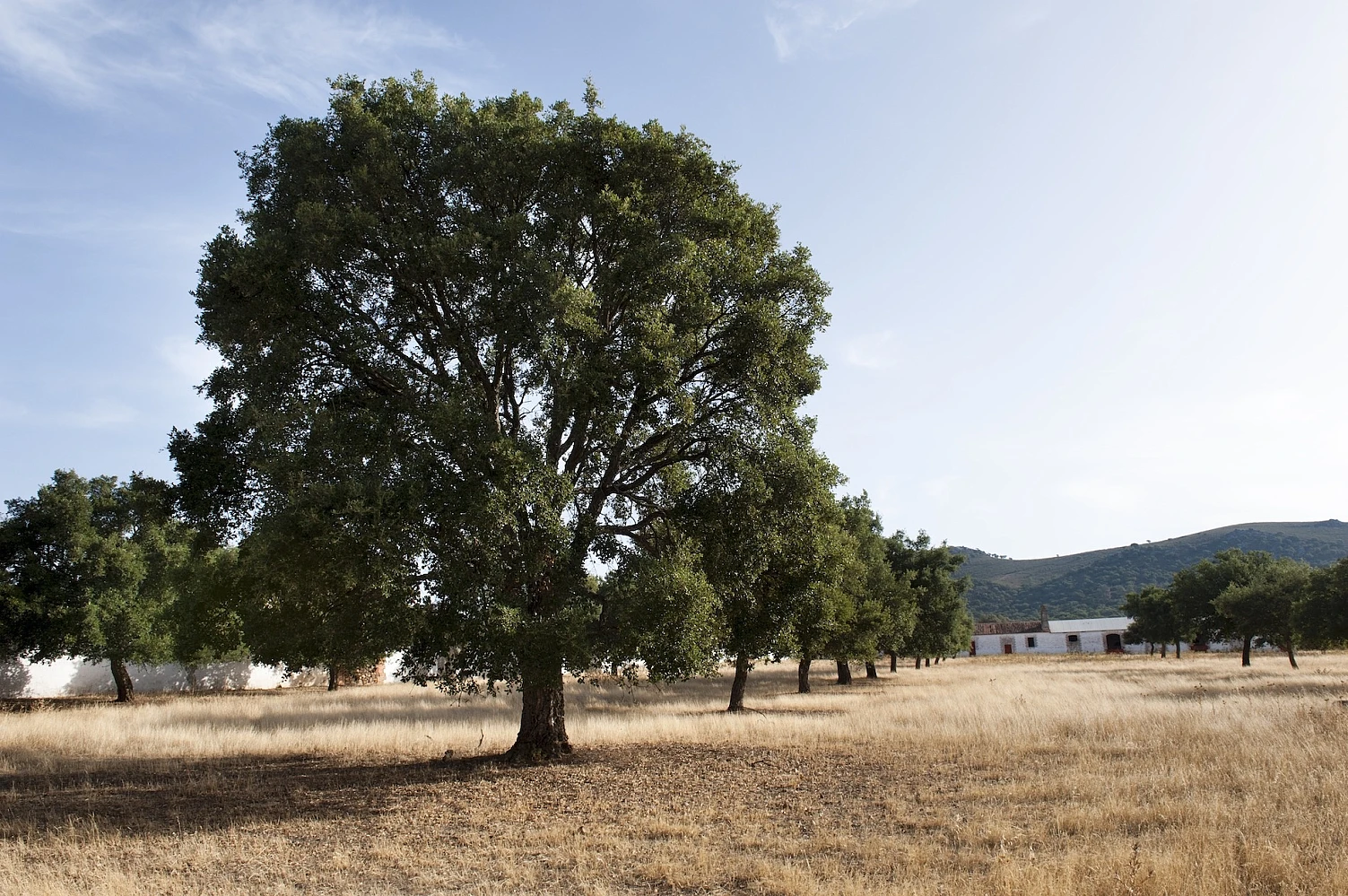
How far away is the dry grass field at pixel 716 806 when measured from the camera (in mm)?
8539

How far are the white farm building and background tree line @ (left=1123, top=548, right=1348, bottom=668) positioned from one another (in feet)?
81.8

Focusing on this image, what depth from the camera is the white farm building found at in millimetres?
123438

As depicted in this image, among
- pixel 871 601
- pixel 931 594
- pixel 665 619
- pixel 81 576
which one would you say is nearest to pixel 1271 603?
pixel 931 594

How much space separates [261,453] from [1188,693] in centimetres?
3583

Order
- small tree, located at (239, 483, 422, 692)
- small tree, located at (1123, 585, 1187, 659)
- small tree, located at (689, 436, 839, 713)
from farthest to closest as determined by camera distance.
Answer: small tree, located at (1123, 585, 1187, 659) < small tree, located at (689, 436, 839, 713) < small tree, located at (239, 483, 422, 692)

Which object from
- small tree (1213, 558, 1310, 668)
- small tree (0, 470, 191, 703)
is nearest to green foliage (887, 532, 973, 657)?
small tree (1213, 558, 1310, 668)

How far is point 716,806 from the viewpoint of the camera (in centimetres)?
1263

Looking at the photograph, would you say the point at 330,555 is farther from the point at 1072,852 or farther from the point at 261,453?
the point at 1072,852

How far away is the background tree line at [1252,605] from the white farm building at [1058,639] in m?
24.9

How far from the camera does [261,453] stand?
13438mm

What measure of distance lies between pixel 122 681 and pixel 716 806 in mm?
43085

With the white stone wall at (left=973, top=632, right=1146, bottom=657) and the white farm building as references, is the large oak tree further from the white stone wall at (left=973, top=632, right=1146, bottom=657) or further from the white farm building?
the white stone wall at (left=973, top=632, right=1146, bottom=657)

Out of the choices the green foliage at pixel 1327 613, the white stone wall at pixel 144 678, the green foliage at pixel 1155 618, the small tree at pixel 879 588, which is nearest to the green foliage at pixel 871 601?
the small tree at pixel 879 588

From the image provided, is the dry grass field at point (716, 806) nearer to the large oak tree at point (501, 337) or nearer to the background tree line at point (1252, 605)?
the large oak tree at point (501, 337)
